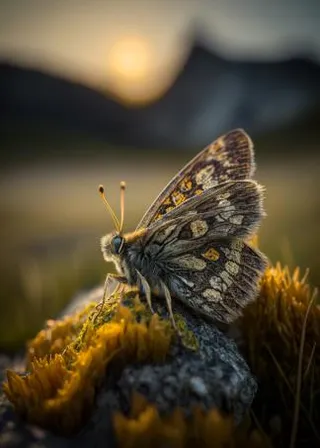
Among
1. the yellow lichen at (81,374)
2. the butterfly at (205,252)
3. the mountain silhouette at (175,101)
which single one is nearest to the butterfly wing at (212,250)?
the butterfly at (205,252)

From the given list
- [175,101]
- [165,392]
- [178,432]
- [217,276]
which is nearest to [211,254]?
[217,276]

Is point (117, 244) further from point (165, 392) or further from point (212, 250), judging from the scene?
point (165, 392)

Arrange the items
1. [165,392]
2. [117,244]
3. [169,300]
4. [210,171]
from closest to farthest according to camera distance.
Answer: [165,392] < [169,300] < [117,244] < [210,171]

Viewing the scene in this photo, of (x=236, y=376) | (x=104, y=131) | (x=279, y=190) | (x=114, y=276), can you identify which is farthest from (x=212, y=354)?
(x=104, y=131)

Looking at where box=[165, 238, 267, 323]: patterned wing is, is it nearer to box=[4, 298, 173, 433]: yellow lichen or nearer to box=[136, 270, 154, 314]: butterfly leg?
box=[136, 270, 154, 314]: butterfly leg

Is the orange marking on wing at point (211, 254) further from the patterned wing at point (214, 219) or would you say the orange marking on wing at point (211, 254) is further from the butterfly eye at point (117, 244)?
the butterfly eye at point (117, 244)

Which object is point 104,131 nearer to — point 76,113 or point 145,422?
point 76,113
